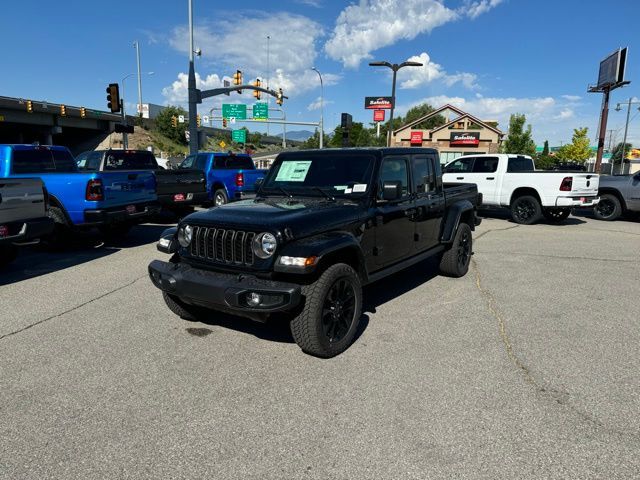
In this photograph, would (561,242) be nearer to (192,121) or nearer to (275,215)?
(275,215)

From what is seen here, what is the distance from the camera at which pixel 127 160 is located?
11273 mm

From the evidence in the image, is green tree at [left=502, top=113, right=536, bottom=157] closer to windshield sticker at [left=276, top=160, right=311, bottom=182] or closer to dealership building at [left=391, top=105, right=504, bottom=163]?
dealership building at [left=391, top=105, right=504, bottom=163]

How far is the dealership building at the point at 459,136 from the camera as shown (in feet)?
170

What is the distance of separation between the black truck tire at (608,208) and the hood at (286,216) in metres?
12.4

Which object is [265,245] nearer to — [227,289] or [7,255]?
[227,289]

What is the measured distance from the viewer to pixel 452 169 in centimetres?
1397

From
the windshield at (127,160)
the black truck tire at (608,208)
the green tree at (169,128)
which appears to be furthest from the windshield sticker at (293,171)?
the green tree at (169,128)

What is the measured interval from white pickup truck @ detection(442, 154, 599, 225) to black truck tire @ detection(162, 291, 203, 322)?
34.1ft

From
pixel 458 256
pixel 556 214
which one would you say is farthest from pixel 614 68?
pixel 458 256

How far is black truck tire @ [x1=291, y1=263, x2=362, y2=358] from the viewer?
3.51 meters

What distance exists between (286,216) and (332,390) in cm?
145

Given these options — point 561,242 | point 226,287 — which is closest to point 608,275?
point 561,242

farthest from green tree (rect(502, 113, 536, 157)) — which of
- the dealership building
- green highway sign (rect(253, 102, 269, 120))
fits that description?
green highway sign (rect(253, 102, 269, 120))

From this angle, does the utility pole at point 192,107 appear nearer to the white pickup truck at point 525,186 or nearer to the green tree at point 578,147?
the white pickup truck at point 525,186
